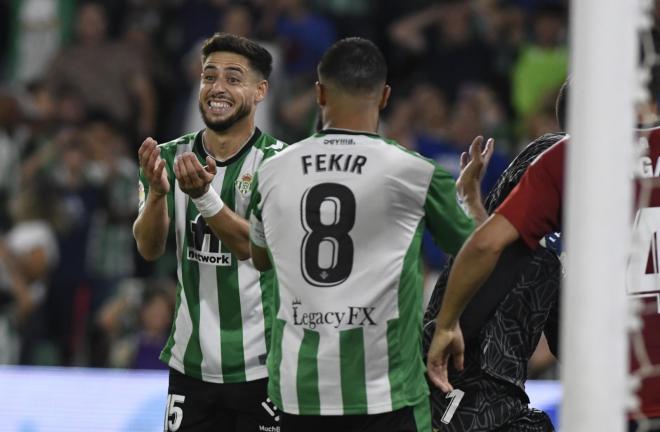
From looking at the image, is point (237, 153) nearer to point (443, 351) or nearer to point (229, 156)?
point (229, 156)

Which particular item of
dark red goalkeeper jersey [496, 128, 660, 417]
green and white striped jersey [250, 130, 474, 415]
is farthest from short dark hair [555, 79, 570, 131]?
green and white striped jersey [250, 130, 474, 415]

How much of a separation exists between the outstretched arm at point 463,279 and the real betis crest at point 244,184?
1.25 meters

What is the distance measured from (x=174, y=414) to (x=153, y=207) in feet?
2.69

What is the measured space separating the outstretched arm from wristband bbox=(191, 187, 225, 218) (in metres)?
1.00

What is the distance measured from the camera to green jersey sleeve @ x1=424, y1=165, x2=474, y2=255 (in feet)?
15.3

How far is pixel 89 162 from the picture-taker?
11273 millimetres

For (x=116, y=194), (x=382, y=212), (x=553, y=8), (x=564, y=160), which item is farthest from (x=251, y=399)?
(x=553, y=8)

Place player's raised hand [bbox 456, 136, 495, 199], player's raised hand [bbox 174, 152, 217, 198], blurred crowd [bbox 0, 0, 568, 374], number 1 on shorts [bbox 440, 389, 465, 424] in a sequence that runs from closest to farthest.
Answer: player's raised hand [bbox 174, 152, 217, 198]
player's raised hand [bbox 456, 136, 495, 199]
number 1 on shorts [bbox 440, 389, 465, 424]
blurred crowd [bbox 0, 0, 568, 374]

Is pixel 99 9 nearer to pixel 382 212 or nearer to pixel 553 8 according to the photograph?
pixel 553 8

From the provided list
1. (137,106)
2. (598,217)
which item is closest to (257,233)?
(598,217)

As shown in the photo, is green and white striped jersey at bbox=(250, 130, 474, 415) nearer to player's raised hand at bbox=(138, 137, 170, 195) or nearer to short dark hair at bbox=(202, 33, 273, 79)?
player's raised hand at bbox=(138, 137, 170, 195)

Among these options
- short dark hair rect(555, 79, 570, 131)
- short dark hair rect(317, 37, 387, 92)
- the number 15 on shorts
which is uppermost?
short dark hair rect(317, 37, 387, 92)

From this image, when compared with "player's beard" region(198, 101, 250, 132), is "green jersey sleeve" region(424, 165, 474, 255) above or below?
below

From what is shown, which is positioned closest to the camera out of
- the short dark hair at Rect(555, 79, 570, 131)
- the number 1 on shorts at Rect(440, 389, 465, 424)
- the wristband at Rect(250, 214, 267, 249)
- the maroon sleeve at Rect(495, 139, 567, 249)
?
the maroon sleeve at Rect(495, 139, 567, 249)
